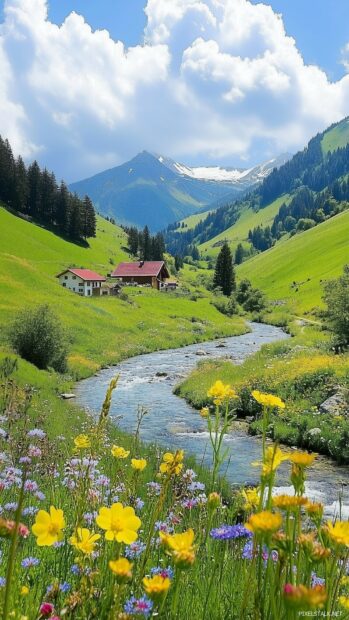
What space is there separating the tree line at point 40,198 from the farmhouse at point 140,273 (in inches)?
599

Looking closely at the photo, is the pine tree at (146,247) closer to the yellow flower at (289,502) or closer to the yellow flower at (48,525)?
the yellow flower at (48,525)

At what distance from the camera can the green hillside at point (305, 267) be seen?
9725cm

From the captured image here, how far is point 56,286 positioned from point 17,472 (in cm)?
5650

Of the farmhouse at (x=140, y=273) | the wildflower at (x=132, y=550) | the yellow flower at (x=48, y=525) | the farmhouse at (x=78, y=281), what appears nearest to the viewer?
the yellow flower at (x=48, y=525)

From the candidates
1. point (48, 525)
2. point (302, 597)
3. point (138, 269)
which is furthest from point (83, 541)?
point (138, 269)

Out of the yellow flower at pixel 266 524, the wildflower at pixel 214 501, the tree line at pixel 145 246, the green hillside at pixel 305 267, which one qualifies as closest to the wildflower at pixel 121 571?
the yellow flower at pixel 266 524

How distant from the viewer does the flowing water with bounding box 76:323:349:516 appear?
14.0 metres

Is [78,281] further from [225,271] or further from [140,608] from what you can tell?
[140,608]

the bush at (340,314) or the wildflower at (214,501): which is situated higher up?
the bush at (340,314)

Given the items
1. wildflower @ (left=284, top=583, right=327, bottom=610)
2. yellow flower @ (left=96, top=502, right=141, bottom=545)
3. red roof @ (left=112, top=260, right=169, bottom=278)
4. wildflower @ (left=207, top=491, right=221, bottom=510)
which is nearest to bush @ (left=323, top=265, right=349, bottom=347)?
wildflower @ (left=207, top=491, right=221, bottom=510)

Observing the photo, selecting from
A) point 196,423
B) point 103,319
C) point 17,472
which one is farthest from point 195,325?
point 17,472

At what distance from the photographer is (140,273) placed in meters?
104

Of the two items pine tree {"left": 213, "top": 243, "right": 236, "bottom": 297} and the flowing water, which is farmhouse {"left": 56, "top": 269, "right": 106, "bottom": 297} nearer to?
pine tree {"left": 213, "top": 243, "right": 236, "bottom": 297}

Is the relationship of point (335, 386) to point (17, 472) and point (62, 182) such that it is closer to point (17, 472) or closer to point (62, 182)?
point (17, 472)
